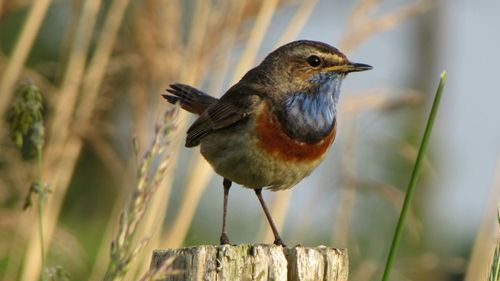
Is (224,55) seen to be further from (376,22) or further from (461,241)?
(461,241)

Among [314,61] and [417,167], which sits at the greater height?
[314,61]

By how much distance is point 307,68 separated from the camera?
4.10 metres

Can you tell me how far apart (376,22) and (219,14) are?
2.50 ft

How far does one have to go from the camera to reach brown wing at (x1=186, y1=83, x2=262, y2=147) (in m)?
3.96

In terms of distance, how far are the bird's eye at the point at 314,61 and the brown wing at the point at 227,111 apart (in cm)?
26

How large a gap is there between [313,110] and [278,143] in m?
0.24

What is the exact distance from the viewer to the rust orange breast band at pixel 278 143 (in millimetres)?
3850

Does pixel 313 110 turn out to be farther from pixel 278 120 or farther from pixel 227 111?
pixel 227 111

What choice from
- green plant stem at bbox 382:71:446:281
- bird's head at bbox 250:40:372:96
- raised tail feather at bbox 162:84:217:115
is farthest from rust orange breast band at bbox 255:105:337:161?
green plant stem at bbox 382:71:446:281

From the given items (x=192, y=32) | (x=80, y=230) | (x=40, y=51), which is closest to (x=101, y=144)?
(x=192, y=32)

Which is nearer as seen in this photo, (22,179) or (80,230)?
(22,179)

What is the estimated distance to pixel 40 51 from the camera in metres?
8.03

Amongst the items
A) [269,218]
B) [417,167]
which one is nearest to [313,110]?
[269,218]

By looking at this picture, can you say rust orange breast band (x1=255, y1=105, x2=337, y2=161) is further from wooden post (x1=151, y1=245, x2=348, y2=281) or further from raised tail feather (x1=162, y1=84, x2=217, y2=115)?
wooden post (x1=151, y1=245, x2=348, y2=281)
